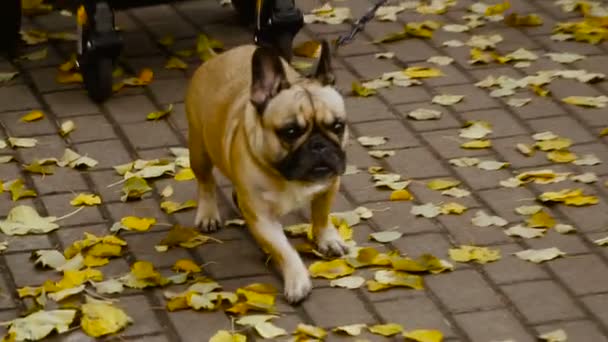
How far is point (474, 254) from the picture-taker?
623 cm

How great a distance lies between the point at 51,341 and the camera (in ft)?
18.4

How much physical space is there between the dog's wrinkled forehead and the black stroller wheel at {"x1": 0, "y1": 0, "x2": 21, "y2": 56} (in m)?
3.33

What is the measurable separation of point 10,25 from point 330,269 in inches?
133

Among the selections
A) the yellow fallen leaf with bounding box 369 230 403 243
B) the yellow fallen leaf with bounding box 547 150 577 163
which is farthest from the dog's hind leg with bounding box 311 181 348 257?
the yellow fallen leaf with bounding box 547 150 577 163

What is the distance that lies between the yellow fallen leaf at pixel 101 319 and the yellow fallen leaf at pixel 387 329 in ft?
3.08

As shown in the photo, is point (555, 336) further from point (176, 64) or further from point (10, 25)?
point (10, 25)

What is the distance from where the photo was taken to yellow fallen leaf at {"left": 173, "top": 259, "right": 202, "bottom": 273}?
6.16 meters

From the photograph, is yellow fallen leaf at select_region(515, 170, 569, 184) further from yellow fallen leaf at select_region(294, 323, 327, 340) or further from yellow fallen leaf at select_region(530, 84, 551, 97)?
yellow fallen leaf at select_region(294, 323, 327, 340)

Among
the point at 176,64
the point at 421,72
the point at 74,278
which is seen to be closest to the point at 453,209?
the point at 74,278

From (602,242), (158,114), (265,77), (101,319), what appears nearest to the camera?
(101,319)

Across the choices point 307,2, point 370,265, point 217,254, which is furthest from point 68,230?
point 307,2

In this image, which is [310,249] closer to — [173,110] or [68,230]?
[68,230]

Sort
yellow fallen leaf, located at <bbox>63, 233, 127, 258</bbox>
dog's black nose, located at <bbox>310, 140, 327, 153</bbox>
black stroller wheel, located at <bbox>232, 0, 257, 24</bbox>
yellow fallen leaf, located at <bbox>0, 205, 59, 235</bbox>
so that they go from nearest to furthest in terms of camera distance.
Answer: dog's black nose, located at <bbox>310, 140, 327, 153</bbox> → yellow fallen leaf, located at <bbox>63, 233, 127, 258</bbox> → yellow fallen leaf, located at <bbox>0, 205, 59, 235</bbox> → black stroller wheel, located at <bbox>232, 0, 257, 24</bbox>

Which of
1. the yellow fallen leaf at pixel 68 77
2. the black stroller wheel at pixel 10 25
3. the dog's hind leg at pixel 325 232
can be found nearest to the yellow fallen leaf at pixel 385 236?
the dog's hind leg at pixel 325 232
